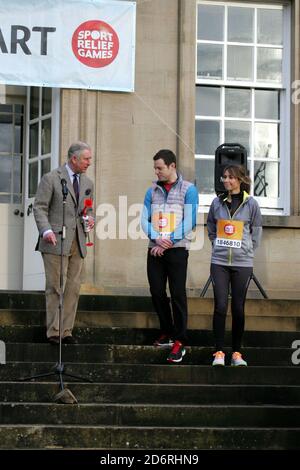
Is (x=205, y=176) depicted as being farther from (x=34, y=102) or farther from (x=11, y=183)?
(x=11, y=183)

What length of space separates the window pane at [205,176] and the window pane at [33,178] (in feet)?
6.23

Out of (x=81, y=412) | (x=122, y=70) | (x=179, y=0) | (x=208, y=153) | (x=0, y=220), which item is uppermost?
(x=179, y=0)

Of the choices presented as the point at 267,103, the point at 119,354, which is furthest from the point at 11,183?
the point at 119,354

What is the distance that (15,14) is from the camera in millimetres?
12945

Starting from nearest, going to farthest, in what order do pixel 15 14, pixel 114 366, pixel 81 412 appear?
pixel 81 412
pixel 114 366
pixel 15 14

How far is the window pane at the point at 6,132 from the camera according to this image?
13867 millimetres

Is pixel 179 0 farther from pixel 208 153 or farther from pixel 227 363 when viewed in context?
pixel 227 363

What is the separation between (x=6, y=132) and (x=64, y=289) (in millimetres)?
4042

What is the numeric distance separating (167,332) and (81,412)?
5.45 feet

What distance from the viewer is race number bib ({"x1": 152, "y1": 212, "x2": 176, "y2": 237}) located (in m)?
10.4

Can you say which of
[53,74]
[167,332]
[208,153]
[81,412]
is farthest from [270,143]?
[81,412]

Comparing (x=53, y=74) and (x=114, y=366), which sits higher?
(x=53, y=74)

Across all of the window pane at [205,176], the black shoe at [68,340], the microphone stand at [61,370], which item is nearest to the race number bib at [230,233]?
the microphone stand at [61,370]

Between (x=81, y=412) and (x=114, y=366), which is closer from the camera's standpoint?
(x=81, y=412)
